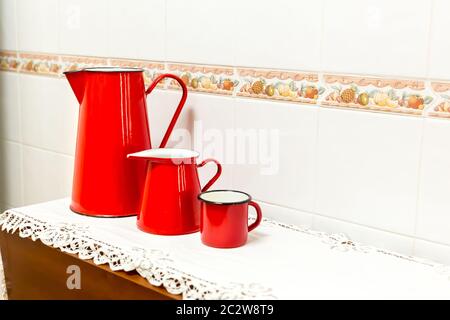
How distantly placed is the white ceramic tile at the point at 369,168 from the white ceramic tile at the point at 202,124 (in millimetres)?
221

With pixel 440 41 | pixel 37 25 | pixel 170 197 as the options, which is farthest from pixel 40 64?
pixel 440 41

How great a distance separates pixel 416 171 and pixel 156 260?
453 mm

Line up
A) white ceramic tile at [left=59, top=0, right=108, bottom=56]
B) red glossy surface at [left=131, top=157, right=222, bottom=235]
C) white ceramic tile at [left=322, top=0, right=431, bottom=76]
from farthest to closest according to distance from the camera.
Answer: white ceramic tile at [left=59, top=0, right=108, bottom=56] < red glossy surface at [left=131, top=157, right=222, bottom=235] < white ceramic tile at [left=322, top=0, right=431, bottom=76]

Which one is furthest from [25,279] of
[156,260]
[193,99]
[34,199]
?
[34,199]

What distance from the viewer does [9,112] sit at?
1.77 m

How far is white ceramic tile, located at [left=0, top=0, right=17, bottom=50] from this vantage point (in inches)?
66.2

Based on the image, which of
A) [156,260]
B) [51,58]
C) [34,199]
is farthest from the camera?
[34,199]

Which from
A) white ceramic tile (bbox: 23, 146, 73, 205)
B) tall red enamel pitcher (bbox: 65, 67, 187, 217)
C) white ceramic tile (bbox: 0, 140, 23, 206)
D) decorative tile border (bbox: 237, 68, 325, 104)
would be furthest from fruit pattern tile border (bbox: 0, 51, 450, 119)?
white ceramic tile (bbox: 0, 140, 23, 206)

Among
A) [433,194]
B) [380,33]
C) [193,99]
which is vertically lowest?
[433,194]

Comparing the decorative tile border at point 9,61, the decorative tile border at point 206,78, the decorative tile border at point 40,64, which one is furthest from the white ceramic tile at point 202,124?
the decorative tile border at point 9,61

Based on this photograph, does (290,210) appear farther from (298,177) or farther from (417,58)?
(417,58)

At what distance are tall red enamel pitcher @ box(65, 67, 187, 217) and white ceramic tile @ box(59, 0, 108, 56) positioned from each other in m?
0.32

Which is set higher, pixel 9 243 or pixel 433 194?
pixel 433 194

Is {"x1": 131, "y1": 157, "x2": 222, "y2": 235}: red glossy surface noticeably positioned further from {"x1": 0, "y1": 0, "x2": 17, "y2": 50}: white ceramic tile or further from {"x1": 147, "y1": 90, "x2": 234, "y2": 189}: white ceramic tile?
{"x1": 0, "y1": 0, "x2": 17, "y2": 50}: white ceramic tile
